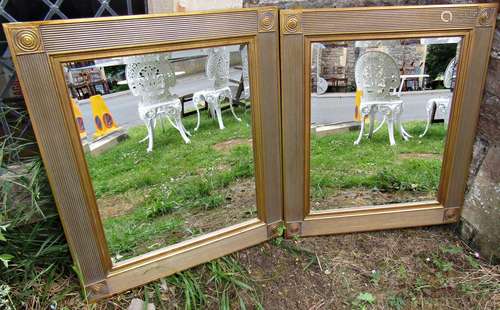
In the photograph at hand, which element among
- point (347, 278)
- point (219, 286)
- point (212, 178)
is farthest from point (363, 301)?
point (212, 178)

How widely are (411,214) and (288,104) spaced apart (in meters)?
0.98

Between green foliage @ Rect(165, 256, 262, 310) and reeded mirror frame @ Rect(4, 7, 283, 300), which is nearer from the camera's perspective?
reeded mirror frame @ Rect(4, 7, 283, 300)

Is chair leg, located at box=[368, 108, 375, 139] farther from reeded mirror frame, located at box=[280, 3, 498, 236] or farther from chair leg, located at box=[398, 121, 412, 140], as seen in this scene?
reeded mirror frame, located at box=[280, 3, 498, 236]

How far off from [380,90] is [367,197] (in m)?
0.61

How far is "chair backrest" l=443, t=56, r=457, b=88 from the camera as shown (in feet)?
5.72

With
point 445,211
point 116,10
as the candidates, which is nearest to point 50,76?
point 116,10

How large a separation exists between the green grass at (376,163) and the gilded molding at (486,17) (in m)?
0.50

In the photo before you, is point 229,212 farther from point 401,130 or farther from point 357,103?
point 401,130

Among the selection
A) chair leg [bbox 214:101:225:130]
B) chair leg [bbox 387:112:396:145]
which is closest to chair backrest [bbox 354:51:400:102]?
chair leg [bbox 387:112:396:145]

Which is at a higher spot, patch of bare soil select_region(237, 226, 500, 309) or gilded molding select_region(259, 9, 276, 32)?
gilded molding select_region(259, 9, 276, 32)

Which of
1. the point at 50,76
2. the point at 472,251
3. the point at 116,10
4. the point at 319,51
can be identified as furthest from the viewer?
the point at 472,251

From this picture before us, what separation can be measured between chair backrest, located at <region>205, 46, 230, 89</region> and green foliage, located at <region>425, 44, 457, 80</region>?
965 mm

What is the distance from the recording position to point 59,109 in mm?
1312

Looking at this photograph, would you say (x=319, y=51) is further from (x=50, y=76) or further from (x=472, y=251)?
(x=472, y=251)
